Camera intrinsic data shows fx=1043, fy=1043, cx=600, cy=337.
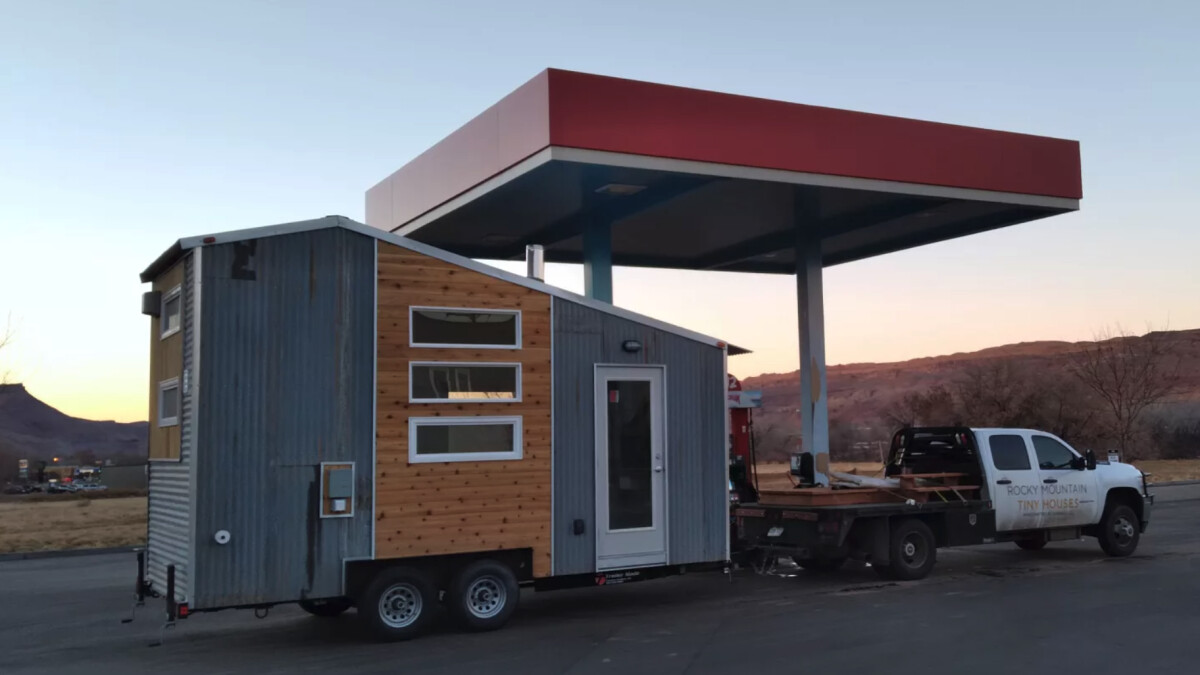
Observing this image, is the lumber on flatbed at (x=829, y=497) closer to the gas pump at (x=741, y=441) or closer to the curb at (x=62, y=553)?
the gas pump at (x=741, y=441)

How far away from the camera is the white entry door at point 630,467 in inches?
438

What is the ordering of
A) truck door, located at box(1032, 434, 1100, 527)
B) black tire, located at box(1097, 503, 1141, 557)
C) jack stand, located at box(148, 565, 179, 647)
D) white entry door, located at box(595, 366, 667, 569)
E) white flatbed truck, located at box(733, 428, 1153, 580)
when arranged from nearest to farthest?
jack stand, located at box(148, 565, 179, 647), white entry door, located at box(595, 366, 667, 569), white flatbed truck, located at box(733, 428, 1153, 580), truck door, located at box(1032, 434, 1100, 527), black tire, located at box(1097, 503, 1141, 557)

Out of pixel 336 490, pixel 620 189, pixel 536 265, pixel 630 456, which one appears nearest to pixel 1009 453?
pixel 630 456

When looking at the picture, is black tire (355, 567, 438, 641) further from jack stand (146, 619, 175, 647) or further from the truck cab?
the truck cab

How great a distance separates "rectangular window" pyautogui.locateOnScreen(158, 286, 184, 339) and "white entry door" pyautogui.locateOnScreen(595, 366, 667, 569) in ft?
A: 13.9

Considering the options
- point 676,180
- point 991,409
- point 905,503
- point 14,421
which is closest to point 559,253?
point 676,180

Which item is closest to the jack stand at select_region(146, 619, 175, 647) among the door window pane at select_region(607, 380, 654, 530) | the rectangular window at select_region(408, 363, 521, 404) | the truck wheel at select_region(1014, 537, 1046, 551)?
the rectangular window at select_region(408, 363, 521, 404)

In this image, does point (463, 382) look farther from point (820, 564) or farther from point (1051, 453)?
point (1051, 453)

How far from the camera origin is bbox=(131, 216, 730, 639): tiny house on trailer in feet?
30.8

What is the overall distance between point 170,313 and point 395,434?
101 inches

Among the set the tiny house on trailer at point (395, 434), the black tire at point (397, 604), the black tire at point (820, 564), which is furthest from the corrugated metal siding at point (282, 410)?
the black tire at point (820, 564)

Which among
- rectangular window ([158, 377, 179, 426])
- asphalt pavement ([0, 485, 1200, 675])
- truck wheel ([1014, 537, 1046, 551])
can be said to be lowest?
asphalt pavement ([0, 485, 1200, 675])

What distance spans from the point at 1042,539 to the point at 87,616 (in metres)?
12.9

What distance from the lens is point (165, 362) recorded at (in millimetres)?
10375
